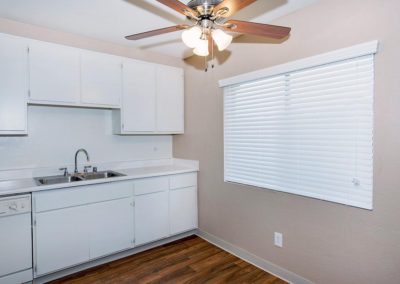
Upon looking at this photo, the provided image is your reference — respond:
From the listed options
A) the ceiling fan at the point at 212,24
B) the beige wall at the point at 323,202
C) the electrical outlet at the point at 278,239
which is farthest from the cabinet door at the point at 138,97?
the electrical outlet at the point at 278,239

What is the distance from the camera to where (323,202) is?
6.61 ft

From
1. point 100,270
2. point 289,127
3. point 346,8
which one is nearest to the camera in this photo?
point 346,8

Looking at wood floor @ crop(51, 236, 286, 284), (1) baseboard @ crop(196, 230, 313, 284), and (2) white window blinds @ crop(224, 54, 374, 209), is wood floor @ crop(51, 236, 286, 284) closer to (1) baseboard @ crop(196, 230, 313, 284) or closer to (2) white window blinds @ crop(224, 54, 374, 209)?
(1) baseboard @ crop(196, 230, 313, 284)

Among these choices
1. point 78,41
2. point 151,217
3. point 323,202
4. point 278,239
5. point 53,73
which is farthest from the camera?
point 151,217

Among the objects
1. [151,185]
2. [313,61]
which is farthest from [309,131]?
[151,185]

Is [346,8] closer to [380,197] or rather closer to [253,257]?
[380,197]

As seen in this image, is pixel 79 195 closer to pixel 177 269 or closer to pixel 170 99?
pixel 177 269

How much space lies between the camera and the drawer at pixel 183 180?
3.10 metres

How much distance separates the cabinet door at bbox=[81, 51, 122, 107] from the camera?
2.69 meters

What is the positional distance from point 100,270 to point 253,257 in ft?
5.19

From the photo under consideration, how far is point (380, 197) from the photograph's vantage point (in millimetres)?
1705

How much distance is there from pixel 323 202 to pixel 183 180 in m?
1.71

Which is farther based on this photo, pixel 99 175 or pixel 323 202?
pixel 99 175

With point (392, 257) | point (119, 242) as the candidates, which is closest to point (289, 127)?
point (392, 257)
